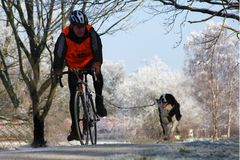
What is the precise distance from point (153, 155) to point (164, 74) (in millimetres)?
73403

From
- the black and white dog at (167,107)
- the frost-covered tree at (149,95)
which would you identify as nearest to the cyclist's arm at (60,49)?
the black and white dog at (167,107)

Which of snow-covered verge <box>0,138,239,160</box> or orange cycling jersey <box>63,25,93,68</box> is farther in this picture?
orange cycling jersey <box>63,25,93,68</box>

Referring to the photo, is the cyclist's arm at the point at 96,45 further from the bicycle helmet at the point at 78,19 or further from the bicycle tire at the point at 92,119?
the bicycle tire at the point at 92,119

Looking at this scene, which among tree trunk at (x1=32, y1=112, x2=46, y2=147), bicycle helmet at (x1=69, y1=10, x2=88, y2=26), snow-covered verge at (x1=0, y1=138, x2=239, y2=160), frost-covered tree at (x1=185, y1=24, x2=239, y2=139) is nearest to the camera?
snow-covered verge at (x1=0, y1=138, x2=239, y2=160)

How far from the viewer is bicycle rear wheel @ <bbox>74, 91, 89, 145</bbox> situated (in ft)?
28.1

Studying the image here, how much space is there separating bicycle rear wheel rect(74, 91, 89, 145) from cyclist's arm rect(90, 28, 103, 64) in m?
0.78

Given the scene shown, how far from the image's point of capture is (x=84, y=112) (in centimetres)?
869

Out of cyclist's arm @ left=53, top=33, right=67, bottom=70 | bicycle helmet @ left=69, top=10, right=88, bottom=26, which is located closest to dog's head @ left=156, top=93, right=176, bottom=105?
cyclist's arm @ left=53, top=33, right=67, bottom=70

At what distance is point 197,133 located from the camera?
60.9 meters

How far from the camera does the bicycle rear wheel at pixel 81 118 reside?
855cm

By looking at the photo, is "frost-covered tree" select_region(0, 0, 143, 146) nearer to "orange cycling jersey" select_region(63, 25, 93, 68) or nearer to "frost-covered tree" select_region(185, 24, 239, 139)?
"orange cycling jersey" select_region(63, 25, 93, 68)

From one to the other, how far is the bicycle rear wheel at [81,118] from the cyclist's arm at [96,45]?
780 millimetres

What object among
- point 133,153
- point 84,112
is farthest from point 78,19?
point 133,153

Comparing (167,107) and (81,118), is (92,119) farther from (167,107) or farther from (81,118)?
(167,107)
